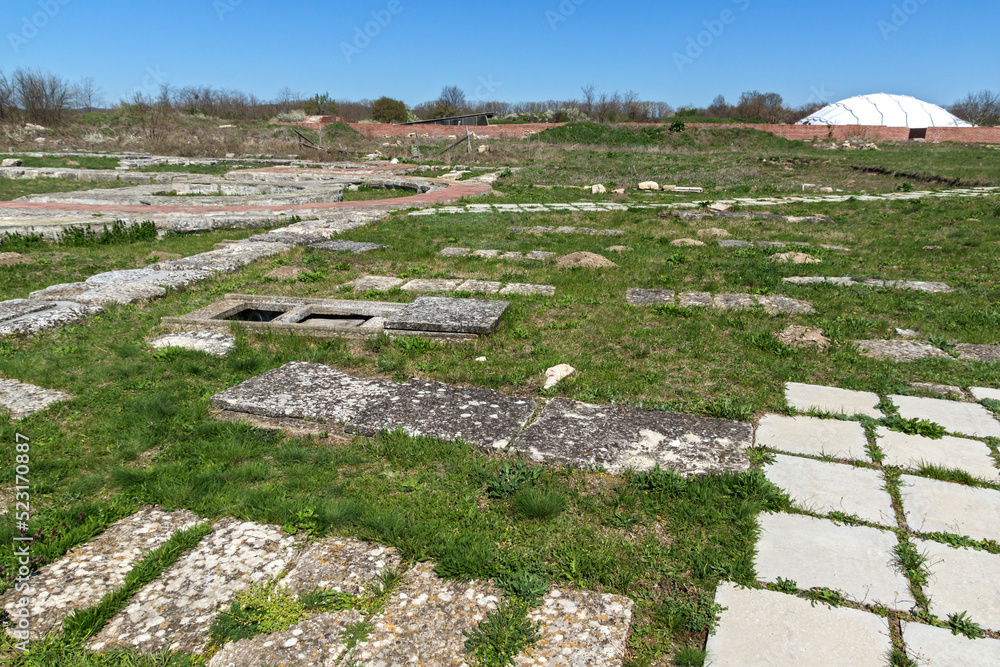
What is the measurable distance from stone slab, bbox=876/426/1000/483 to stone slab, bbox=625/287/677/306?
2.97 meters

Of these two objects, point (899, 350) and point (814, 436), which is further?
point (899, 350)

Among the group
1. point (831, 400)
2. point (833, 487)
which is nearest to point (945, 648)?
point (833, 487)

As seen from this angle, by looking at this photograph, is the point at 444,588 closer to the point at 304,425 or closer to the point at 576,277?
the point at 304,425

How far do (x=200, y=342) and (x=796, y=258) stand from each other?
7597 millimetres

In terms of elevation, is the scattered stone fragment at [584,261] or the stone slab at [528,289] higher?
the scattered stone fragment at [584,261]

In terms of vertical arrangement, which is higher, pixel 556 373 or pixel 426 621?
pixel 556 373

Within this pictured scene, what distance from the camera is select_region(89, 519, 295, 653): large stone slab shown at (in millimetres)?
1862

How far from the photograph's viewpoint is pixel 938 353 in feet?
14.8

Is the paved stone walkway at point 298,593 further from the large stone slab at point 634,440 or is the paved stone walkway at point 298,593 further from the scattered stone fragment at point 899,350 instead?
the scattered stone fragment at point 899,350

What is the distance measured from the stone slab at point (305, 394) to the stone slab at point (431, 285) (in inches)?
105

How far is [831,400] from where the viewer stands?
3656 millimetres

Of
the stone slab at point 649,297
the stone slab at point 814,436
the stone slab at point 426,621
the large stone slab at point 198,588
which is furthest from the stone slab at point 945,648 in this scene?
the stone slab at point 649,297

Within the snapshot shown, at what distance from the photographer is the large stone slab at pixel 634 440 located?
2869 millimetres

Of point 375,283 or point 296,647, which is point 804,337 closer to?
point 296,647
